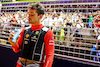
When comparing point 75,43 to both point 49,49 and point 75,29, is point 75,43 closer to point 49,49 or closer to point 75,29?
point 75,29

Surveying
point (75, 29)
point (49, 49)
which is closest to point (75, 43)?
point (75, 29)

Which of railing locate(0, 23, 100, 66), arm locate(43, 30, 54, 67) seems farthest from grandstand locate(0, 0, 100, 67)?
arm locate(43, 30, 54, 67)

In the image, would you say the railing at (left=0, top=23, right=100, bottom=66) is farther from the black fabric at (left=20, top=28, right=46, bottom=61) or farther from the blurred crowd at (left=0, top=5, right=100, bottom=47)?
the black fabric at (left=20, top=28, right=46, bottom=61)

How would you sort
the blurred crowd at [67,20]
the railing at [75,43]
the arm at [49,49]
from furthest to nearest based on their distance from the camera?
A: the blurred crowd at [67,20] < the railing at [75,43] < the arm at [49,49]

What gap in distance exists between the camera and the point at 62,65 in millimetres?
1804

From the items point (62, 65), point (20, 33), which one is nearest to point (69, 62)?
point (62, 65)

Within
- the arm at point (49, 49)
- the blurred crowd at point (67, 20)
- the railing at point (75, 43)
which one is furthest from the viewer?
the blurred crowd at point (67, 20)

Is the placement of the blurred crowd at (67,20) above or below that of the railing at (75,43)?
above

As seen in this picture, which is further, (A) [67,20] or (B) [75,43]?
(A) [67,20]

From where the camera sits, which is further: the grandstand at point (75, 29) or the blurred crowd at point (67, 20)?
the blurred crowd at point (67, 20)

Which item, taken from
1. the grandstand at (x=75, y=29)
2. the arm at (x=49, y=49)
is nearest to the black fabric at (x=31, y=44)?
the arm at (x=49, y=49)

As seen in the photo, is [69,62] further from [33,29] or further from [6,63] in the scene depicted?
[6,63]

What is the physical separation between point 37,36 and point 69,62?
33.5 inches

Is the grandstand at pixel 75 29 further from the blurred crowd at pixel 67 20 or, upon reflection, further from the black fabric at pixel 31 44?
the black fabric at pixel 31 44
